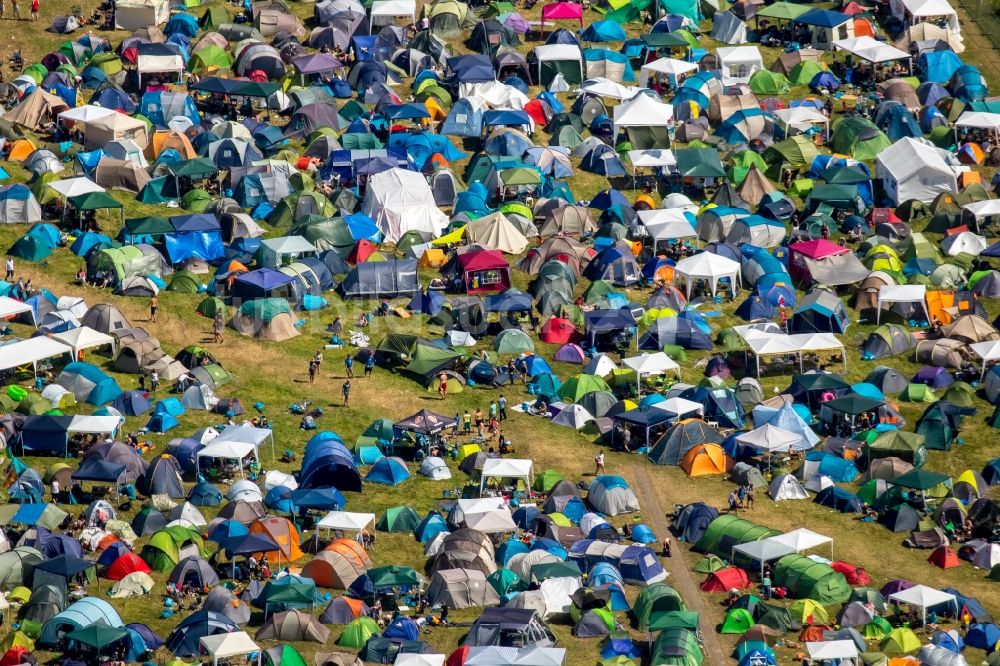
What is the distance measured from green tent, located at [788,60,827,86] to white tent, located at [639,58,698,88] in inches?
213

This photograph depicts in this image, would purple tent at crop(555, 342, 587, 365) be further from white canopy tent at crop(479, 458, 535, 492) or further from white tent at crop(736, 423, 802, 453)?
white canopy tent at crop(479, 458, 535, 492)

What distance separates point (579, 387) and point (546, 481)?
7.34 metres

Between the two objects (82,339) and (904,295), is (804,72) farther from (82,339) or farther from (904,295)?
(82,339)

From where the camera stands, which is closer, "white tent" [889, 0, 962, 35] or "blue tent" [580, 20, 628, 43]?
"blue tent" [580, 20, 628, 43]

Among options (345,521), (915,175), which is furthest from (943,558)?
(915,175)

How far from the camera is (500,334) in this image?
3455 inches

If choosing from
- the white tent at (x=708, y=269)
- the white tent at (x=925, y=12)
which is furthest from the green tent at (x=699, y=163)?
the white tent at (x=925, y=12)

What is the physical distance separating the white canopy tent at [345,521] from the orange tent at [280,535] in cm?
122

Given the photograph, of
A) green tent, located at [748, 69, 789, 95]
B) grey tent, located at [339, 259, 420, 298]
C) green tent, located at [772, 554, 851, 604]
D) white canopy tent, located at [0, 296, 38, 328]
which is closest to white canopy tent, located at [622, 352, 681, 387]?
grey tent, located at [339, 259, 420, 298]

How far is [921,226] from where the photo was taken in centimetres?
9925

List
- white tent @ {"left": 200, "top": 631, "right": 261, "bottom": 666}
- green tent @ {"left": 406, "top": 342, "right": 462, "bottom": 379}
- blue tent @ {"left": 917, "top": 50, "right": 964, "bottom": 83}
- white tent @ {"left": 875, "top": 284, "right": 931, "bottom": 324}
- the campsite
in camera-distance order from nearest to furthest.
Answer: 1. white tent @ {"left": 200, "top": 631, "right": 261, "bottom": 666}
2. the campsite
3. green tent @ {"left": 406, "top": 342, "right": 462, "bottom": 379}
4. white tent @ {"left": 875, "top": 284, "right": 931, "bottom": 324}
5. blue tent @ {"left": 917, "top": 50, "right": 964, "bottom": 83}

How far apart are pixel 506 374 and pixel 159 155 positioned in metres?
25.3

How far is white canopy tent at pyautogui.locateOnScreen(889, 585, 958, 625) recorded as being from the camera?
6844 cm

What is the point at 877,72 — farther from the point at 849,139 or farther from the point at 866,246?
the point at 866,246
